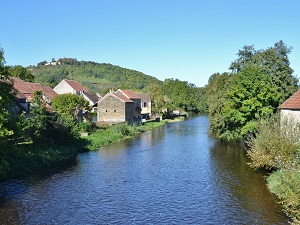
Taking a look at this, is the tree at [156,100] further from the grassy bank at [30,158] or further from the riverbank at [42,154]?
the grassy bank at [30,158]

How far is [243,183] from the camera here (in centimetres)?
2812

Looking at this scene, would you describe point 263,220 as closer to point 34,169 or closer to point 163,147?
point 34,169

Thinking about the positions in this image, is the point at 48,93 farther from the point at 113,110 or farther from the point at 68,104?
the point at 113,110

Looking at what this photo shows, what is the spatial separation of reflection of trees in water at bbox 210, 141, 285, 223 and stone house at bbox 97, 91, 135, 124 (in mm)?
26919

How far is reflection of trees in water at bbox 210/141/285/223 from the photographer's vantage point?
879 inches

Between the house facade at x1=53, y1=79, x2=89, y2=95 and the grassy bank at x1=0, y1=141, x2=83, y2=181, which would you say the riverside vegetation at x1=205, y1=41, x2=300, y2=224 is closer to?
the grassy bank at x1=0, y1=141, x2=83, y2=181

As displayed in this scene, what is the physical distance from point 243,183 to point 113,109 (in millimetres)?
42103

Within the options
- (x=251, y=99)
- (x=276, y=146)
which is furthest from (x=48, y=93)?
(x=276, y=146)

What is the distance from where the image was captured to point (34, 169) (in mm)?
32156

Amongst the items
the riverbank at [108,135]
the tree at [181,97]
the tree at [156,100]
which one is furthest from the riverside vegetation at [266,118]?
the tree at [181,97]

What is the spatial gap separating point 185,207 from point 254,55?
1365 inches

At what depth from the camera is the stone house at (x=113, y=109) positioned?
66.6 meters

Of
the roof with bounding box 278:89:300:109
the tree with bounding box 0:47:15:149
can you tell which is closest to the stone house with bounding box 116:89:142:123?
the roof with bounding box 278:89:300:109

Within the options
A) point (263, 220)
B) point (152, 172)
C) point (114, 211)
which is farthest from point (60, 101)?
point (263, 220)
